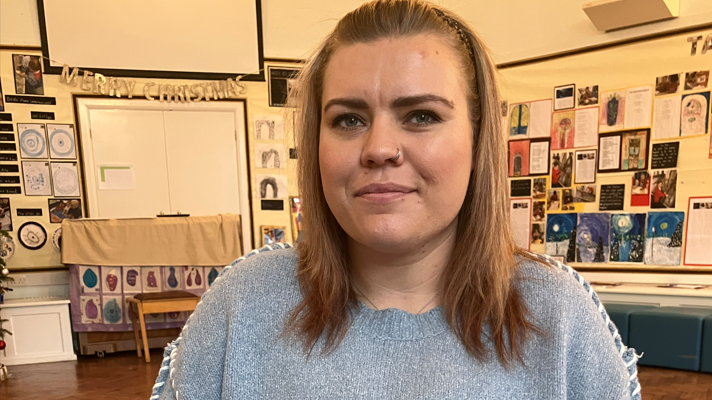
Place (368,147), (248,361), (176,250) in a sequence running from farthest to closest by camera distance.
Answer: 1. (176,250)
2. (248,361)
3. (368,147)

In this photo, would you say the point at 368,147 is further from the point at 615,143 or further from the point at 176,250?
the point at 176,250

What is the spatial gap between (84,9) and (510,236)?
5697mm

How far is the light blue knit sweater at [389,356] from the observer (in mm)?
880

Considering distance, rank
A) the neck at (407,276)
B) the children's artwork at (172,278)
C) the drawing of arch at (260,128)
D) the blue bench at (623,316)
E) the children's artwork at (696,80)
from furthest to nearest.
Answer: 1. the drawing of arch at (260,128)
2. the children's artwork at (172,278)
3. the children's artwork at (696,80)
4. the blue bench at (623,316)
5. the neck at (407,276)

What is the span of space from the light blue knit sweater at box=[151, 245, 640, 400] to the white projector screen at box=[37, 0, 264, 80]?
16.5ft

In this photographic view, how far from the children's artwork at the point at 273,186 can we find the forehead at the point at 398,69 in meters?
4.89

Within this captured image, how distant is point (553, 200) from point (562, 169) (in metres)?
0.34

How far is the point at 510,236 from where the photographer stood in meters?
1.06

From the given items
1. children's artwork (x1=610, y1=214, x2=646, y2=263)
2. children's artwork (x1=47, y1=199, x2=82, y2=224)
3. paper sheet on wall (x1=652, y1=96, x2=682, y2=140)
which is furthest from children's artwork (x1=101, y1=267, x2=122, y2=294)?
paper sheet on wall (x1=652, y1=96, x2=682, y2=140)

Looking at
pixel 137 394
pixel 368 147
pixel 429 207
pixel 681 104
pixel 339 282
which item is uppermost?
pixel 681 104

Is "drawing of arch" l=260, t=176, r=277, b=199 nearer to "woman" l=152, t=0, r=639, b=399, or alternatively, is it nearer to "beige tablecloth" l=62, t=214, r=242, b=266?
"beige tablecloth" l=62, t=214, r=242, b=266

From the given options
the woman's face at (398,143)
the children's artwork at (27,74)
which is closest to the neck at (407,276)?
the woman's face at (398,143)

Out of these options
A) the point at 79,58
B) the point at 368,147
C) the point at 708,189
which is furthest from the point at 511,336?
the point at 79,58

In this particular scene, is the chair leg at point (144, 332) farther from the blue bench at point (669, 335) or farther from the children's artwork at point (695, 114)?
the children's artwork at point (695, 114)
